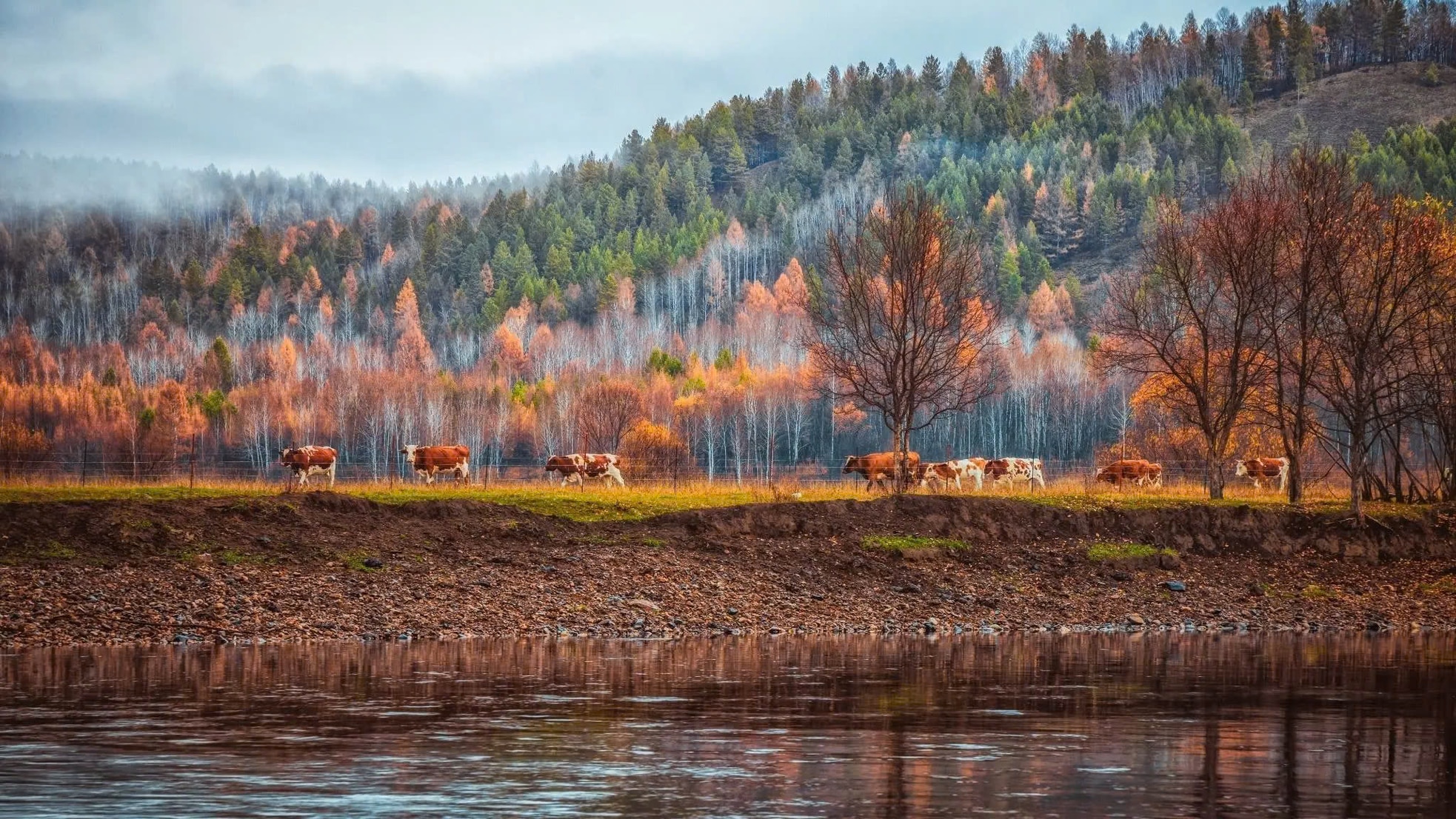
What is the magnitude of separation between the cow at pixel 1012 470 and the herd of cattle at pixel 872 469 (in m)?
0.08

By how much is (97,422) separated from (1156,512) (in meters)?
149

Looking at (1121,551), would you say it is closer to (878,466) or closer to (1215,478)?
(1215,478)

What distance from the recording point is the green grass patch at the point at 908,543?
40.9m

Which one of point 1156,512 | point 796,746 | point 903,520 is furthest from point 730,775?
point 1156,512

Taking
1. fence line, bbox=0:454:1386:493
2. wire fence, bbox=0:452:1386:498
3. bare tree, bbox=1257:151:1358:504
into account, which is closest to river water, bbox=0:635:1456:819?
fence line, bbox=0:454:1386:493

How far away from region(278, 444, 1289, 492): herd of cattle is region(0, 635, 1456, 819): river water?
28460mm

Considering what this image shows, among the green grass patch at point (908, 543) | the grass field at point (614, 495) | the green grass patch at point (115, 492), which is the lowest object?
the green grass patch at point (908, 543)

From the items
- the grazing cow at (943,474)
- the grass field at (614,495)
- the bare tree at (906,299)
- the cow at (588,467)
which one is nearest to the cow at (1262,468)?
the grass field at (614,495)

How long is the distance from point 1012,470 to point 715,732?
5470cm

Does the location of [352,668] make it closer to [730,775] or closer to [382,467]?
[730,775]

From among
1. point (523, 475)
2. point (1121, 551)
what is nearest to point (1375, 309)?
point (1121, 551)

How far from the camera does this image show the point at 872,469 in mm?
59938

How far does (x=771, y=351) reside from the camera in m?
182

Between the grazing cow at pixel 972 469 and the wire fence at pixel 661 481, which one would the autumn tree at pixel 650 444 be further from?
the grazing cow at pixel 972 469
